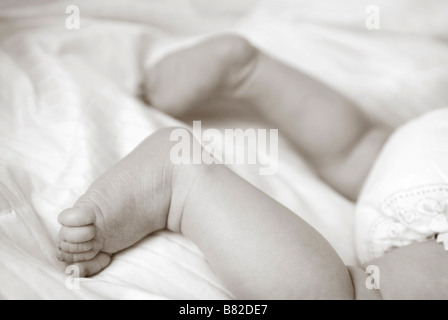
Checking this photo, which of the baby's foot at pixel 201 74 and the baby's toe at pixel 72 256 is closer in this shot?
the baby's toe at pixel 72 256

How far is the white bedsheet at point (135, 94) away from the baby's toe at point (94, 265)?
1 centimetres

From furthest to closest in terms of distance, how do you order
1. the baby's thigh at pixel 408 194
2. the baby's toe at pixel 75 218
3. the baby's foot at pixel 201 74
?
the baby's foot at pixel 201 74
the baby's thigh at pixel 408 194
the baby's toe at pixel 75 218

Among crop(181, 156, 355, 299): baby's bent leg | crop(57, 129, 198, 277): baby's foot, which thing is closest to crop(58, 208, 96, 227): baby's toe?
crop(57, 129, 198, 277): baby's foot

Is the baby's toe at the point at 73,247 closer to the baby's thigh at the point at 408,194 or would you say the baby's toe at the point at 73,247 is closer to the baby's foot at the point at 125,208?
the baby's foot at the point at 125,208

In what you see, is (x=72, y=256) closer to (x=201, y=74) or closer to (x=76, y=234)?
(x=76, y=234)

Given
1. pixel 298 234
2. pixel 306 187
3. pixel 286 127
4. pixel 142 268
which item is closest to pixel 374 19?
pixel 286 127

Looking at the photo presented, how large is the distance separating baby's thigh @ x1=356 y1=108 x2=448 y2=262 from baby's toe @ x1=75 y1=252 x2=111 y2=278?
16.2 inches

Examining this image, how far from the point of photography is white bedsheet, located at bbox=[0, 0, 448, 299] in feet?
2.02

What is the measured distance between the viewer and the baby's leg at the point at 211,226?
0.59 m

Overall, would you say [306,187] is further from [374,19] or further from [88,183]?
[374,19]

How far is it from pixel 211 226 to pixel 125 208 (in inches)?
4.7

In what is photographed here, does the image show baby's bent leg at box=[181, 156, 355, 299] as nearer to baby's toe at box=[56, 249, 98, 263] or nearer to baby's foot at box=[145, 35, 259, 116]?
A: baby's toe at box=[56, 249, 98, 263]

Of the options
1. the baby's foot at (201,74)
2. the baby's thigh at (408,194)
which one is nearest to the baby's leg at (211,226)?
the baby's thigh at (408,194)

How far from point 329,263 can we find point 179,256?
202 millimetres
